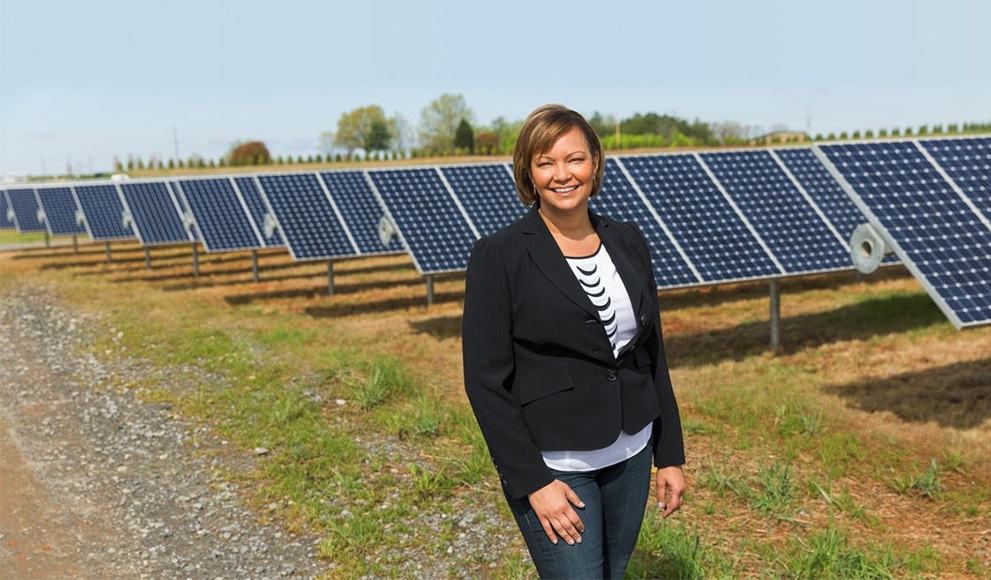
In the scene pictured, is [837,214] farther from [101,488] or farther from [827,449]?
[101,488]

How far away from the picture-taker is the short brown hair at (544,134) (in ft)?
12.0

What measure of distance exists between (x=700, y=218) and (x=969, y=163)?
4.05 metres

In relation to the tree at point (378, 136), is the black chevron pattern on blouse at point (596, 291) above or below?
below

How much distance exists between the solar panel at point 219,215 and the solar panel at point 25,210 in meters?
11.5

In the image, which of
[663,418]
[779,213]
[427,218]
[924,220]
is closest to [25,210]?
[427,218]

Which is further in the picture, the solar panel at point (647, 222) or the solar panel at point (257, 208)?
the solar panel at point (257, 208)

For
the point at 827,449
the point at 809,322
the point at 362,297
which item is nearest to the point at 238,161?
the point at 362,297

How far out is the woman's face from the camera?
3.67 meters

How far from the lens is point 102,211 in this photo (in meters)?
29.0

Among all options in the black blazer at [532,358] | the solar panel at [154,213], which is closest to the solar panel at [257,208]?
the solar panel at [154,213]

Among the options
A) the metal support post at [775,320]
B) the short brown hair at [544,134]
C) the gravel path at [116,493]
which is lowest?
the gravel path at [116,493]

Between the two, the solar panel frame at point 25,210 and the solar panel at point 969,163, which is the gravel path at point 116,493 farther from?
the solar panel frame at point 25,210

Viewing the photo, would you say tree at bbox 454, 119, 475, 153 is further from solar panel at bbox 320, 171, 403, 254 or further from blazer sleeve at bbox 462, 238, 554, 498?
blazer sleeve at bbox 462, 238, 554, 498

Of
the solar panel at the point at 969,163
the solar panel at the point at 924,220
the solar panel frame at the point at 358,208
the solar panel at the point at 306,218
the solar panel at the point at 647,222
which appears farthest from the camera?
the solar panel frame at the point at 358,208
